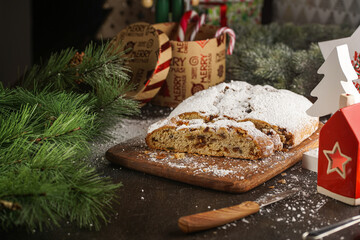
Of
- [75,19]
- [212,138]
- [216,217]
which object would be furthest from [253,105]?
[75,19]

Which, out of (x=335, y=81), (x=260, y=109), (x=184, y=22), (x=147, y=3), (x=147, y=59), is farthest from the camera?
(x=147, y=3)

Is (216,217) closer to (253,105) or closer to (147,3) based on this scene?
(253,105)

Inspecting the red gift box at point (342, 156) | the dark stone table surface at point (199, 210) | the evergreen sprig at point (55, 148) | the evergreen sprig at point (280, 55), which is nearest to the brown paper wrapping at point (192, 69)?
the evergreen sprig at point (280, 55)

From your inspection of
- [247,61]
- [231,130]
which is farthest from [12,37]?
[231,130]

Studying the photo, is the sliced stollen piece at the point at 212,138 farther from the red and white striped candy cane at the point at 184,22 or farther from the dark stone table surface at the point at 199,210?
the red and white striped candy cane at the point at 184,22

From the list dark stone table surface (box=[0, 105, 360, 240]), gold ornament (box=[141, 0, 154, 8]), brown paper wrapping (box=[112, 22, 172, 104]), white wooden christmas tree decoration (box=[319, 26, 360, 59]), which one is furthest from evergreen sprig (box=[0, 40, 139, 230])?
white wooden christmas tree decoration (box=[319, 26, 360, 59])

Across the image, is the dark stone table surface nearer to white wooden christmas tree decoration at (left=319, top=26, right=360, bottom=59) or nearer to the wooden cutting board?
the wooden cutting board
